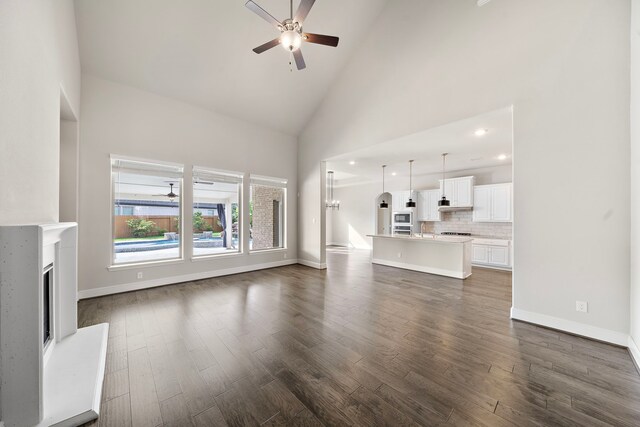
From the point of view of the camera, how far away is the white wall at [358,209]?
8.80 meters

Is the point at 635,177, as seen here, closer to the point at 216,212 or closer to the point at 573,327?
the point at 573,327

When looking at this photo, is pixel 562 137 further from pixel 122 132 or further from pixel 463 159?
pixel 122 132

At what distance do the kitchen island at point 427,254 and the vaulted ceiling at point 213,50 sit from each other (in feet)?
14.4

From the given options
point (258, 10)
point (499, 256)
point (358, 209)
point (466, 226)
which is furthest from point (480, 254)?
point (258, 10)

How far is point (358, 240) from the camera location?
10742 millimetres

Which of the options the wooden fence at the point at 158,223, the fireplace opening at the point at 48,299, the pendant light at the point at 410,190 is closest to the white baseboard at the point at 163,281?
the wooden fence at the point at 158,223

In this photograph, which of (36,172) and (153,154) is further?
(153,154)

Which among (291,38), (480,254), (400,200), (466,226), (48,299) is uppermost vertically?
(291,38)

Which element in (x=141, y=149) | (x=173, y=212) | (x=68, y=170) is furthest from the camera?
(x=173, y=212)

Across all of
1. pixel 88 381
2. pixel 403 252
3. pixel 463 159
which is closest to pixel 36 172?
pixel 88 381

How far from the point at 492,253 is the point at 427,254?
2.11 m

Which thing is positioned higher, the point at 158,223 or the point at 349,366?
the point at 158,223

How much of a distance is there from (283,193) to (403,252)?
3.61m

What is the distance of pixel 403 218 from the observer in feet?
28.3
